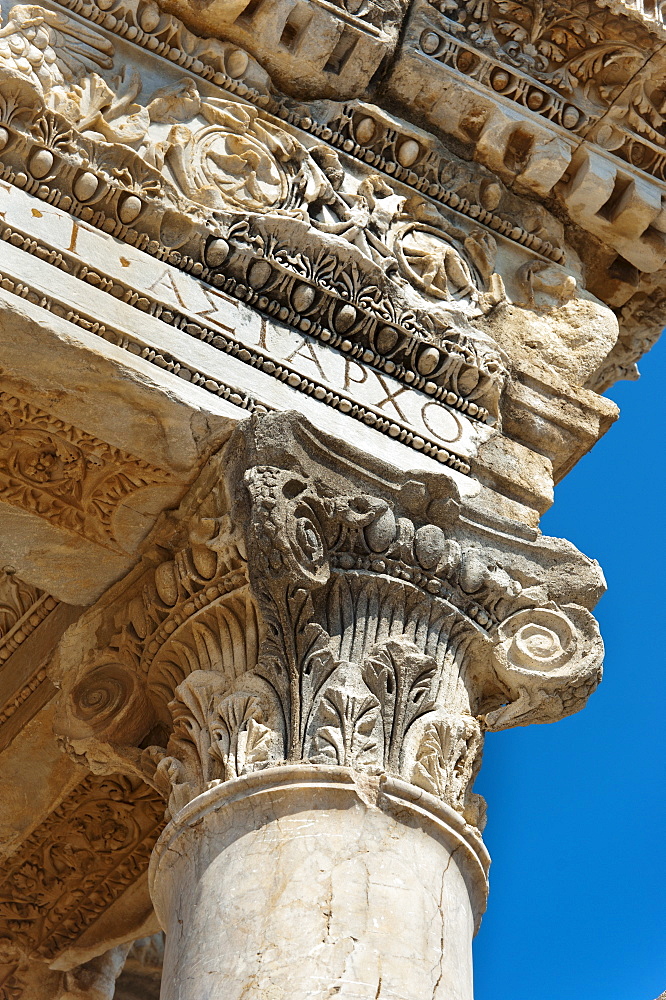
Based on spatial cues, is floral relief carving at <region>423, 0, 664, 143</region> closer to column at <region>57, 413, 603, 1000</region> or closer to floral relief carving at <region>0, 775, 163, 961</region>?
column at <region>57, 413, 603, 1000</region>

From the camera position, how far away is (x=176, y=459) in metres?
4.41

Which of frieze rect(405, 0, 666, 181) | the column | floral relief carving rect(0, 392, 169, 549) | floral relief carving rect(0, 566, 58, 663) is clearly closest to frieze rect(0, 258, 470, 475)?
the column

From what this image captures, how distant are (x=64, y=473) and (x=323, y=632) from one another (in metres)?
1.11

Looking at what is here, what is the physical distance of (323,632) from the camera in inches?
161

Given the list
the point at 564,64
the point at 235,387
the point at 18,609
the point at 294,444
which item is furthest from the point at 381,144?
the point at 18,609

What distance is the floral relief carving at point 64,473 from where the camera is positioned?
443 centimetres

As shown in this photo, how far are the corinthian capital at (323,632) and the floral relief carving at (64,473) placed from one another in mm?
191

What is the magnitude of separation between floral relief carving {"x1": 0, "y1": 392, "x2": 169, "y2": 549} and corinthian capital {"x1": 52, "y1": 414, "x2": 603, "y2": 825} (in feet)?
0.63

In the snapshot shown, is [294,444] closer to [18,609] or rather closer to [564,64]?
[18,609]

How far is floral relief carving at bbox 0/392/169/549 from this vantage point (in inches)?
174

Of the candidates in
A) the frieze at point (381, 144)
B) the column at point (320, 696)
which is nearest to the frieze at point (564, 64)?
the frieze at point (381, 144)

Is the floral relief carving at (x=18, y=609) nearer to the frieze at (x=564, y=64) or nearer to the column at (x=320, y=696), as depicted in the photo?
the column at (x=320, y=696)

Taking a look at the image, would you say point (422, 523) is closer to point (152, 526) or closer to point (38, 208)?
point (152, 526)

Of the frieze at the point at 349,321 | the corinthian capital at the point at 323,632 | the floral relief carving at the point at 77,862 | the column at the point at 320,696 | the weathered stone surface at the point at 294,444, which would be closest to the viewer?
the column at the point at 320,696
